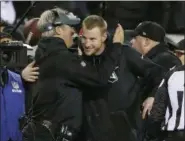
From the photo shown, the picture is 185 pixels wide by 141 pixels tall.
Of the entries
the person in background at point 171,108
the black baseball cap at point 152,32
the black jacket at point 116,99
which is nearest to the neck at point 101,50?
the black jacket at point 116,99

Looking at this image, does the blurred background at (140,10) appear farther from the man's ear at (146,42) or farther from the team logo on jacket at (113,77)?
the team logo on jacket at (113,77)

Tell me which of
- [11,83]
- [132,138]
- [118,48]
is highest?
[118,48]

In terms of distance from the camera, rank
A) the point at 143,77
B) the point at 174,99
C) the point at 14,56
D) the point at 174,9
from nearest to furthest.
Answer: the point at 174,99
the point at 143,77
the point at 14,56
the point at 174,9

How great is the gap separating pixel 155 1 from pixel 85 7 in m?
0.94

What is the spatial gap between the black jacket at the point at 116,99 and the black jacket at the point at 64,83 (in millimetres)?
105

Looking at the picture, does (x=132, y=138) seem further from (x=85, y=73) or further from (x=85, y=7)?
(x=85, y=7)

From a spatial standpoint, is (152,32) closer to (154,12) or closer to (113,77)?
(113,77)

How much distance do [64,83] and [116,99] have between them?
424mm

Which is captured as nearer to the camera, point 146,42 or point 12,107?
point 12,107

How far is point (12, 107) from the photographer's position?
4766 millimetres

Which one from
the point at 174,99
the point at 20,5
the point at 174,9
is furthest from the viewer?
the point at 20,5

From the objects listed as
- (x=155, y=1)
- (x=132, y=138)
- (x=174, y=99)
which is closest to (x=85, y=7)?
(x=155, y=1)

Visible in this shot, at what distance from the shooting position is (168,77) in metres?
3.94

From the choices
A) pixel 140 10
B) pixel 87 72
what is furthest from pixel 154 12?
pixel 87 72
